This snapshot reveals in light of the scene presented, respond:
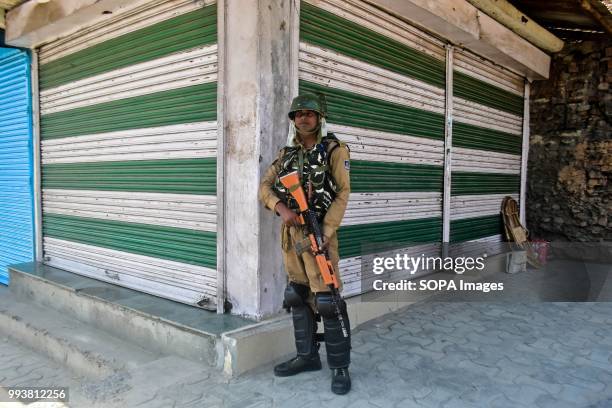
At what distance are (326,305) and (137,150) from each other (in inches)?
Answer: 111

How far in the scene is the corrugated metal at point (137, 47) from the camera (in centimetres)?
407

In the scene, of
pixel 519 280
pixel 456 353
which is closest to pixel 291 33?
pixel 456 353

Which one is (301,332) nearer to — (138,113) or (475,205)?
(138,113)

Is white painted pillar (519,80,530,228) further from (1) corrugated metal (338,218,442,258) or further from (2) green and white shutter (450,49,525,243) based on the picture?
(1) corrugated metal (338,218,442,258)

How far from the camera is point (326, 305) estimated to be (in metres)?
3.08

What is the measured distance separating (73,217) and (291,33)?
12.2ft

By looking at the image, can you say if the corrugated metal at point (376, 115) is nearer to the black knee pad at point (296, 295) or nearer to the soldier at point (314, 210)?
the soldier at point (314, 210)

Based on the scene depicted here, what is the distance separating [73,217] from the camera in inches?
225

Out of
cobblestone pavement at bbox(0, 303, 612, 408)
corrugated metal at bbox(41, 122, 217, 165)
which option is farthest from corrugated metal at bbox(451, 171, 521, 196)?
corrugated metal at bbox(41, 122, 217, 165)

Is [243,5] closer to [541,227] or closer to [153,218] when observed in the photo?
[153,218]

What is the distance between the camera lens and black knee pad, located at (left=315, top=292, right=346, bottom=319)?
3068 millimetres

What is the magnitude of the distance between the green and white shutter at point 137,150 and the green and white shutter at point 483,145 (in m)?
3.61

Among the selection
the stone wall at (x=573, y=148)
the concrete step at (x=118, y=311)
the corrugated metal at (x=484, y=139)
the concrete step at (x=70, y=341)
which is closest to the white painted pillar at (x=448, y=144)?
the corrugated metal at (x=484, y=139)

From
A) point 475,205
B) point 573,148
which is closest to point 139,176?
point 475,205
